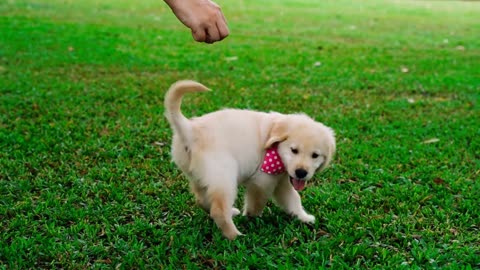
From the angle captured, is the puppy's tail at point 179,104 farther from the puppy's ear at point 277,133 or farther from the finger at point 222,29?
the finger at point 222,29

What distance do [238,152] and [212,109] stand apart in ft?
8.99

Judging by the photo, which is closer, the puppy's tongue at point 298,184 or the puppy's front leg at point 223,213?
the puppy's front leg at point 223,213

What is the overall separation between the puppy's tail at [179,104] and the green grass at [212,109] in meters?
0.58

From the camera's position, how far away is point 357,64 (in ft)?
28.9

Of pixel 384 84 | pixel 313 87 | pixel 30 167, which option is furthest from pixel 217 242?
pixel 384 84

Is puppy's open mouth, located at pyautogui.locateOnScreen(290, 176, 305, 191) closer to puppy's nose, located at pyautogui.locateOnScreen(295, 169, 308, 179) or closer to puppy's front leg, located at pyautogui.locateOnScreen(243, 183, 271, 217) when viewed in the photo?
puppy's nose, located at pyautogui.locateOnScreen(295, 169, 308, 179)

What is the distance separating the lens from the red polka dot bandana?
342 centimetres

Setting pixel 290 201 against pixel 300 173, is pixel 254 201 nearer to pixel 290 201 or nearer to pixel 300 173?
pixel 290 201

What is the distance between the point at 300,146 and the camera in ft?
11.1

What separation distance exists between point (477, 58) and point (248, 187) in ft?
23.5

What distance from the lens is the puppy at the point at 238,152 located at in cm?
331

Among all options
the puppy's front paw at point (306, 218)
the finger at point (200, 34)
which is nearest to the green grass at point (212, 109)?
the puppy's front paw at point (306, 218)

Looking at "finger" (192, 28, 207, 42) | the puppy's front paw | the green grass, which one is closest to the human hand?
"finger" (192, 28, 207, 42)

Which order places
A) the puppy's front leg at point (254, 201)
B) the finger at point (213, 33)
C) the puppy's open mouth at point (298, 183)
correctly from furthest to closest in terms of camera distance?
the puppy's front leg at point (254, 201) → the puppy's open mouth at point (298, 183) → the finger at point (213, 33)
